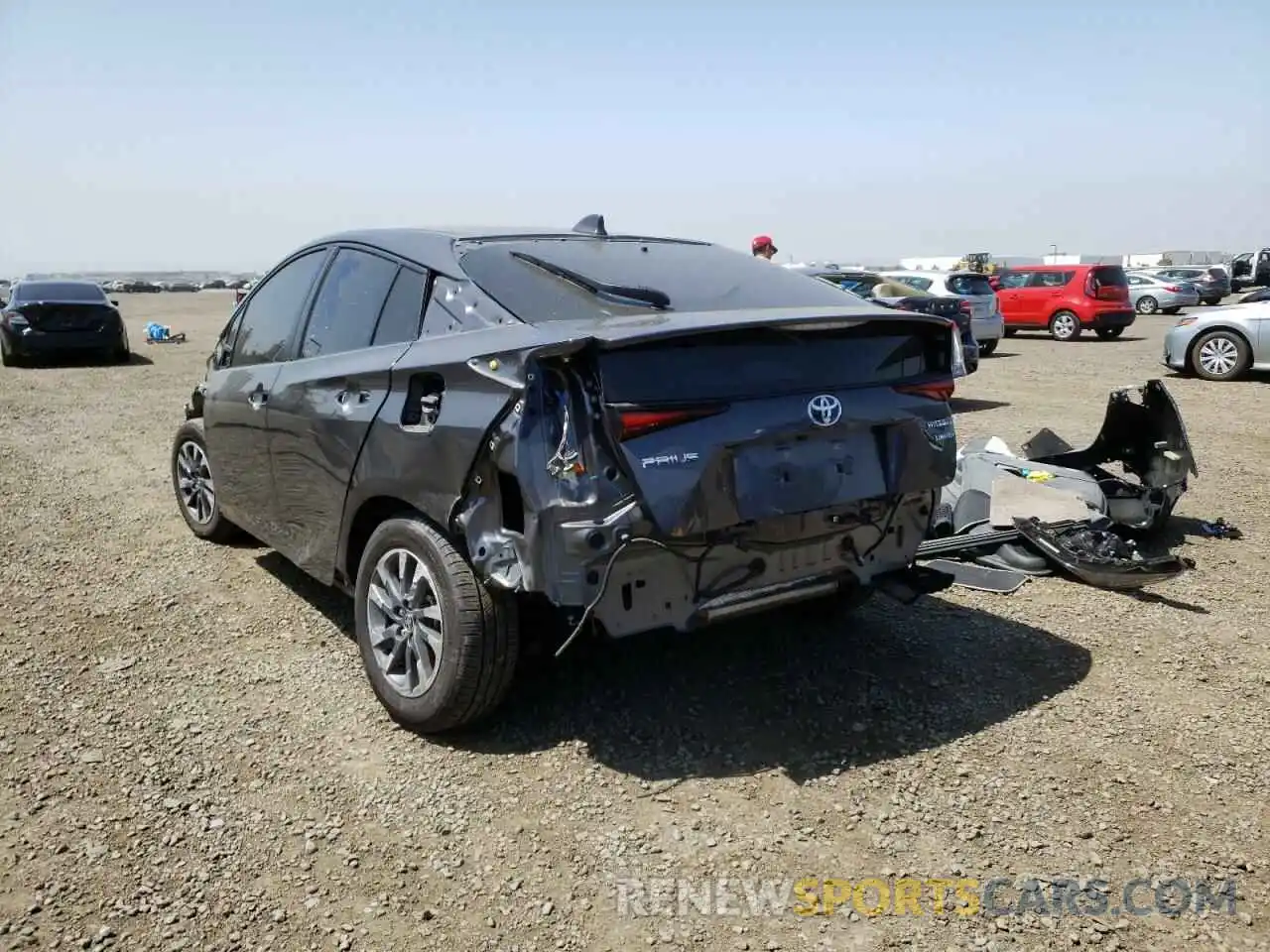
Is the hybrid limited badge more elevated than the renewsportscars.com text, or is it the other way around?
the hybrid limited badge

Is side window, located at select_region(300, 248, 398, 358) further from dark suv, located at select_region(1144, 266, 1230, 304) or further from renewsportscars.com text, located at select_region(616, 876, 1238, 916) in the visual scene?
dark suv, located at select_region(1144, 266, 1230, 304)

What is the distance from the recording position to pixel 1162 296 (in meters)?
31.2

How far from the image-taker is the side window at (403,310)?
3580 mm

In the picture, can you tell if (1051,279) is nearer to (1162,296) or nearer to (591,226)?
(1162,296)

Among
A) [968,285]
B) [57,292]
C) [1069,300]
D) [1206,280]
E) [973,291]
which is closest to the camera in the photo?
[973,291]

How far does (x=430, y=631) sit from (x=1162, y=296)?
33496mm

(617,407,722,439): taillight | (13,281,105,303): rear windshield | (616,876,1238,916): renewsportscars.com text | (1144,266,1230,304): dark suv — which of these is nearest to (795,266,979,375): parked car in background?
(617,407,722,439): taillight

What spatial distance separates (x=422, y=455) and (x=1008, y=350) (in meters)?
17.9

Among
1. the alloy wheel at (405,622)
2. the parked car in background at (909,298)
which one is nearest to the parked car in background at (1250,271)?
the parked car in background at (909,298)

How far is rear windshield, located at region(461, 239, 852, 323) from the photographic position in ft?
10.8

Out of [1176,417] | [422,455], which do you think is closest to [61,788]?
[422,455]

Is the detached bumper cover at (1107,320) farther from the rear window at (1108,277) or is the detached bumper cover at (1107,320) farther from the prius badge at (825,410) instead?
the prius badge at (825,410)

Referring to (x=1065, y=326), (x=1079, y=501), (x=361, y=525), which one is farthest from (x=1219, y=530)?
(x=1065, y=326)

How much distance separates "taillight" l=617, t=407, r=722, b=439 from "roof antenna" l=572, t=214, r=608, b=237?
155cm
